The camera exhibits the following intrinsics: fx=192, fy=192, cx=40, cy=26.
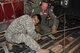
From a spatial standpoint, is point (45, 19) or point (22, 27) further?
point (45, 19)

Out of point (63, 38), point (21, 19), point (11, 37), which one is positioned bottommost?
point (63, 38)

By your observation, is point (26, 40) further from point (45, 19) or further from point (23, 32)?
point (45, 19)

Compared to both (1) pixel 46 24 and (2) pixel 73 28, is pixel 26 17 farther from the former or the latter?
(2) pixel 73 28

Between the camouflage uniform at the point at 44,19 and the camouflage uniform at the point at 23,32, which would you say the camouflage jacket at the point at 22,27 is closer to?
the camouflage uniform at the point at 23,32

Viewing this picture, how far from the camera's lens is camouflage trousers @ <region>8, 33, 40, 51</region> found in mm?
3592

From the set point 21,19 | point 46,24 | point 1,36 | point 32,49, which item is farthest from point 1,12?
point 32,49

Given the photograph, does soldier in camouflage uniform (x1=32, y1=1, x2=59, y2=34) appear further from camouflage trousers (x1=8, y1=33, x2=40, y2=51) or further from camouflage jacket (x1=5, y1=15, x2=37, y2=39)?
camouflage trousers (x1=8, y1=33, x2=40, y2=51)

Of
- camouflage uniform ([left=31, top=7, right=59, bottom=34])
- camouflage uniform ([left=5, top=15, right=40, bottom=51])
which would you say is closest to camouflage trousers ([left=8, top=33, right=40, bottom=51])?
camouflage uniform ([left=5, top=15, right=40, bottom=51])

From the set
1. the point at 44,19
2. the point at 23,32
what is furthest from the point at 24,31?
the point at 44,19

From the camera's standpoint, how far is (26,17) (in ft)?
12.1

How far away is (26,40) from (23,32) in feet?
0.76

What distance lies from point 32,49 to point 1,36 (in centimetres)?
124

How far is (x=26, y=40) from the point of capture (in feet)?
12.0

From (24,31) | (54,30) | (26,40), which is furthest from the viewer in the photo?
(54,30)
